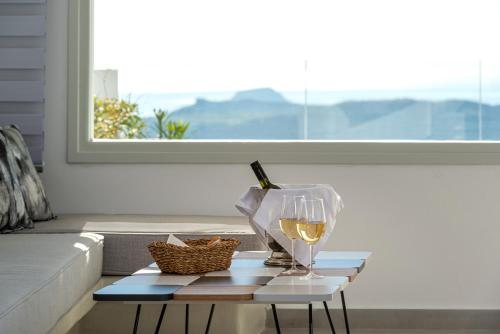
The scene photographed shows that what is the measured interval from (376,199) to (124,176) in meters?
1.24

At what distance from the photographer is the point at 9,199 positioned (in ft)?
12.3

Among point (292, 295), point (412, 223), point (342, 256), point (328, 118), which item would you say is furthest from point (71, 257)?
point (328, 118)

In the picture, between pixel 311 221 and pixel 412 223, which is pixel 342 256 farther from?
pixel 412 223

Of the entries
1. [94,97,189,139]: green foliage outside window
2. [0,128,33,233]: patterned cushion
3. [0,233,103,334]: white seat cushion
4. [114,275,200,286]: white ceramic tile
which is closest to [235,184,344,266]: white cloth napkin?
[114,275,200,286]: white ceramic tile

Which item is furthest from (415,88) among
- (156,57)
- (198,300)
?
(198,300)

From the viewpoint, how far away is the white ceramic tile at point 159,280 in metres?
2.39

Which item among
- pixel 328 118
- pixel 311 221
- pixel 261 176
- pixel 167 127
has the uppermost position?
pixel 328 118

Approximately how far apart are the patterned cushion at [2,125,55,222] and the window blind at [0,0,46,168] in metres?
0.33

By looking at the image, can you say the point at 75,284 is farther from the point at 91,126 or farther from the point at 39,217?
the point at 91,126

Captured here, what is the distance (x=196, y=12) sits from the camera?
812cm

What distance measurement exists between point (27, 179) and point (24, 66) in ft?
2.56

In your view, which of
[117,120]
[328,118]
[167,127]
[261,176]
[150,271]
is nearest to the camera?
[150,271]

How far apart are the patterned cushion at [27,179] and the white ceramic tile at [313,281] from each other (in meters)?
1.82

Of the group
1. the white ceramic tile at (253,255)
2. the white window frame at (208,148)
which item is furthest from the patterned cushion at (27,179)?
the white ceramic tile at (253,255)
